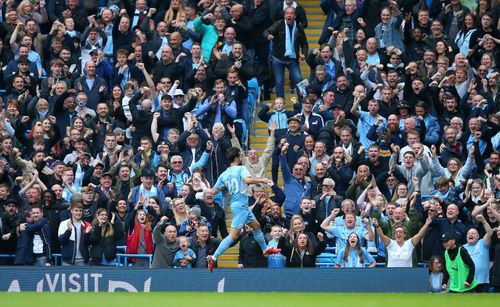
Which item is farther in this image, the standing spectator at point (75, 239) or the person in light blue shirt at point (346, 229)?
the standing spectator at point (75, 239)

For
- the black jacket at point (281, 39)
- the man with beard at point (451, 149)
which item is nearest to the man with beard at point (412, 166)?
the man with beard at point (451, 149)

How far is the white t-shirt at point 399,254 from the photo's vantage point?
25375mm

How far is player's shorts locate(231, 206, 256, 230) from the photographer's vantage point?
24755 millimetres

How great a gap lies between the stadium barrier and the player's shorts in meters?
0.75

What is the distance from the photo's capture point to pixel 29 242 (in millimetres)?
26328

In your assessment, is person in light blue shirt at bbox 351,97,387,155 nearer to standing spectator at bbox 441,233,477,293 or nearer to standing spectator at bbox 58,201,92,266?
standing spectator at bbox 441,233,477,293

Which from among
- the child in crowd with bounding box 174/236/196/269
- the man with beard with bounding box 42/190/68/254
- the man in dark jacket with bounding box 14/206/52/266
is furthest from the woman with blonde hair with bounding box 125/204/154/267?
the man in dark jacket with bounding box 14/206/52/266

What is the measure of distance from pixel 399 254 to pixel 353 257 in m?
0.77

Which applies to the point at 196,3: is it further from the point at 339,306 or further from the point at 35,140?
the point at 339,306

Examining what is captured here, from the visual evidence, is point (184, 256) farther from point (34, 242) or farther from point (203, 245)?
point (34, 242)

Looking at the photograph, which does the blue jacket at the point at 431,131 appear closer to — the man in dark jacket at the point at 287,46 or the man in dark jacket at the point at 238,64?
the man in dark jacket at the point at 287,46

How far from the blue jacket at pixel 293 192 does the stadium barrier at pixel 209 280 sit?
2.69 metres

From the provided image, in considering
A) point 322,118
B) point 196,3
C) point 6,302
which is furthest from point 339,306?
point 196,3

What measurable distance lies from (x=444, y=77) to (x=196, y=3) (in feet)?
19.5
